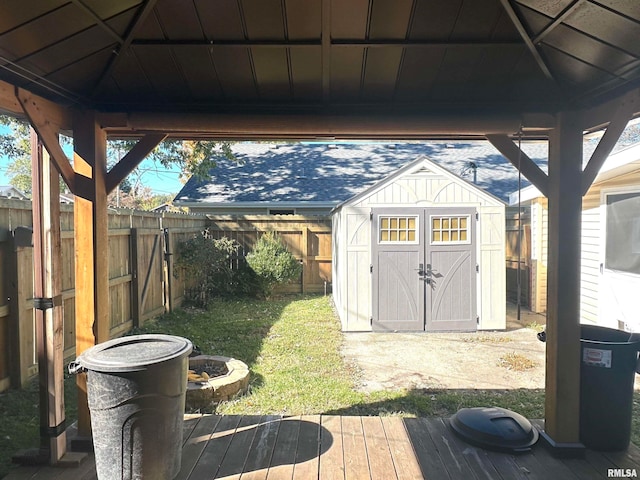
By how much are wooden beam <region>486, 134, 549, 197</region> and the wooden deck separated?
1.96 m

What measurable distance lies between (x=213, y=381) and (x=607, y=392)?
3566 millimetres

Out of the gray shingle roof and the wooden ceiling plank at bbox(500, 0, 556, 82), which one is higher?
the gray shingle roof

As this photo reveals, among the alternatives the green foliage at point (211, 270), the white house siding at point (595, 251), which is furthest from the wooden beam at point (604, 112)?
the green foliage at point (211, 270)

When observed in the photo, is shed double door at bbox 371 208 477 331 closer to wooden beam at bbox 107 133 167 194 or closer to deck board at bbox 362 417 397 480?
deck board at bbox 362 417 397 480

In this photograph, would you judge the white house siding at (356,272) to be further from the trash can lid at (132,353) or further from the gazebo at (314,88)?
the trash can lid at (132,353)

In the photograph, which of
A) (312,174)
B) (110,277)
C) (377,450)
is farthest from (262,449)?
(312,174)

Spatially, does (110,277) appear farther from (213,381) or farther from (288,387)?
(288,387)

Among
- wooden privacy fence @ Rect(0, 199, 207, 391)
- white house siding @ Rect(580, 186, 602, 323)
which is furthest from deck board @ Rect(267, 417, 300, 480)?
white house siding @ Rect(580, 186, 602, 323)

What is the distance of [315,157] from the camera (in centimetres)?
1627

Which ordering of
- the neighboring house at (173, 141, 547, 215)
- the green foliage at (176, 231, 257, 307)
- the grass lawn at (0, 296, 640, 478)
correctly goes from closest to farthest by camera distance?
the grass lawn at (0, 296, 640, 478) → the green foliage at (176, 231, 257, 307) → the neighboring house at (173, 141, 547, 215)

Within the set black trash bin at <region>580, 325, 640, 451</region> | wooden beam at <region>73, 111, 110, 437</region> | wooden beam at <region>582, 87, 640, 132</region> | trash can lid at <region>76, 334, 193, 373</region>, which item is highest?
wooden beam at <region>582, 87, 640, 132</region>

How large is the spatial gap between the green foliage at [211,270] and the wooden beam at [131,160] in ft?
19.5

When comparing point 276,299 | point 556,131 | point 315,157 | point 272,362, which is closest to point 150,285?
point 272,362

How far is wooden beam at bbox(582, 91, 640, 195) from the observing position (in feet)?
9.23
